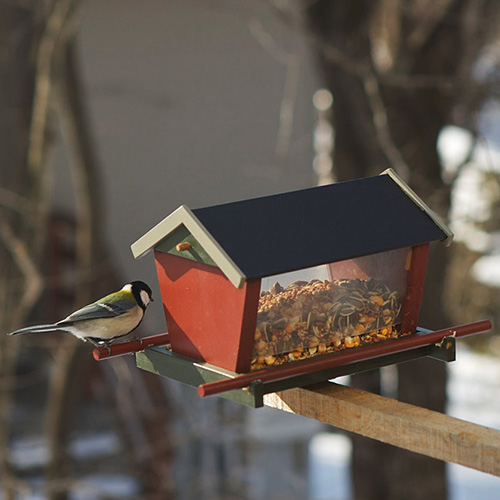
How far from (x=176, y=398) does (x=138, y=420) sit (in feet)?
1.68

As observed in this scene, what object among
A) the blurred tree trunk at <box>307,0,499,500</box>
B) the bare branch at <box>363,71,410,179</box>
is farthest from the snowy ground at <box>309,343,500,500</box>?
the bare branch at <box>363,71,410,179</box>

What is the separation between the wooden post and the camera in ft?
4.66

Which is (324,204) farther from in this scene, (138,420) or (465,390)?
(465,390)

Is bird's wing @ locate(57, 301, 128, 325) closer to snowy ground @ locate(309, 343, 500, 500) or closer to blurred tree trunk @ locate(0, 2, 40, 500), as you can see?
blurred tree trunk @ locate(0, 2, 40, 500)

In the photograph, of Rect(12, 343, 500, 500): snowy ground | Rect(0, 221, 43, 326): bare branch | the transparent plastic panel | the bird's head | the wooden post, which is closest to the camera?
the wooden post

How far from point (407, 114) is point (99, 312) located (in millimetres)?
2662

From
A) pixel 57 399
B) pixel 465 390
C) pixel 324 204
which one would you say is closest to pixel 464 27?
pixel 324 204

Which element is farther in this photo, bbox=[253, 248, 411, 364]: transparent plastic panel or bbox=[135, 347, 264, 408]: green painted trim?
bbox=[253, 248, 411, 364]: transparent plastic panel

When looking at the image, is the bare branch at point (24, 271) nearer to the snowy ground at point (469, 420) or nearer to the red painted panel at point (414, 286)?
the red painted panel at point (414, 286)

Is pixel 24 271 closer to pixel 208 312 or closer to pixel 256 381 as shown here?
pixel 208 312

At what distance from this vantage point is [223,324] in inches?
65.6

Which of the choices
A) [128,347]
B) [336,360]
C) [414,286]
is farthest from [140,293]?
[414,286]

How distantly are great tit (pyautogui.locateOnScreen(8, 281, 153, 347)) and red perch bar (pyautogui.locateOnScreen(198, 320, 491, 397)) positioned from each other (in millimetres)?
327

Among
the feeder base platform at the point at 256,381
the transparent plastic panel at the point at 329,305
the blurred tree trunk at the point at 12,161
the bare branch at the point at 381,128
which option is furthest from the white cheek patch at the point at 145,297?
the blurred tree trunk at the point at 12,161
